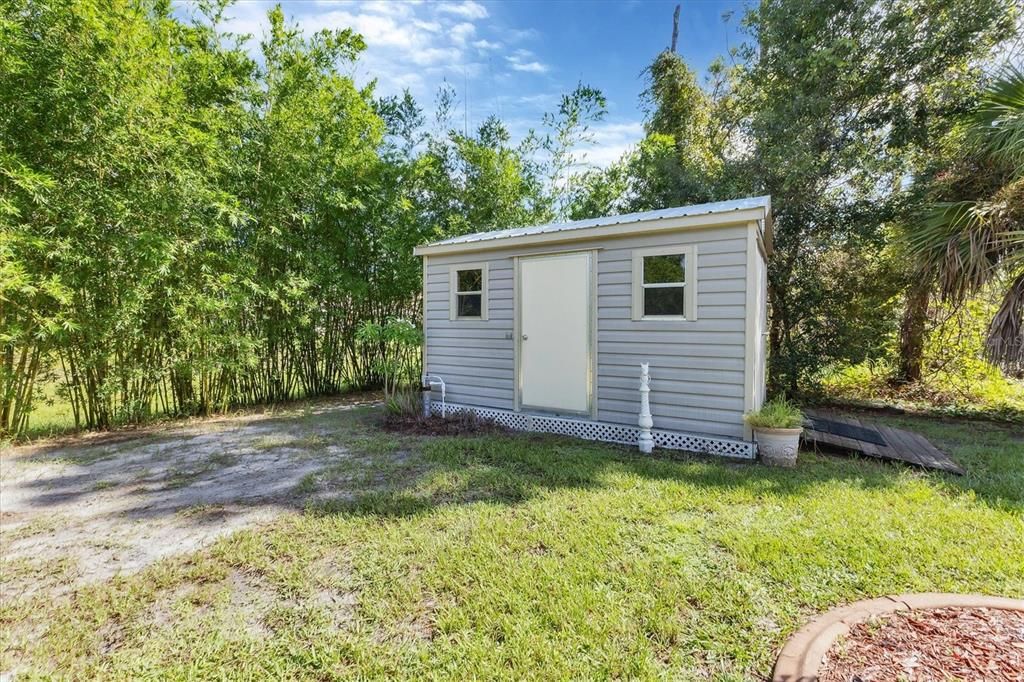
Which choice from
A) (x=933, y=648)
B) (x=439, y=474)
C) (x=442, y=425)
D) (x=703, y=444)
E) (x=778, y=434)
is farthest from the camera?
(x=442, y=425)

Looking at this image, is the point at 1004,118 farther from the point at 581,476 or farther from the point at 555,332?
the point at 581,476

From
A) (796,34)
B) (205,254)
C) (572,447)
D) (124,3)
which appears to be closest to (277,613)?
(572,447)

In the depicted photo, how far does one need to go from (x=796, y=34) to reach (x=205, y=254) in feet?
28.2

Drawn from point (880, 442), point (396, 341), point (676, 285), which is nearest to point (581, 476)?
point (676, 285)

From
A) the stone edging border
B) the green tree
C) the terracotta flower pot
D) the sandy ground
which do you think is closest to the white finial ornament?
the terracotta flower pot

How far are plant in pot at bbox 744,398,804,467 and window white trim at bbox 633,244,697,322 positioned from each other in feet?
3.42

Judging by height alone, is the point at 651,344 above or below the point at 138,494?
above

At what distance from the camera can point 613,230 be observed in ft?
15.6

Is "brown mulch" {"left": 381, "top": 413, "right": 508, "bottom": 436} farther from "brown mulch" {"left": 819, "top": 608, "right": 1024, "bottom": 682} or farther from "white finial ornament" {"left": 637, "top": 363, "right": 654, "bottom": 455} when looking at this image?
"brown mulch" {"left": 819, "top": 608, "right": 1024, "bottom": 682}

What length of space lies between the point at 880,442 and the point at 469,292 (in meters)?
4.49

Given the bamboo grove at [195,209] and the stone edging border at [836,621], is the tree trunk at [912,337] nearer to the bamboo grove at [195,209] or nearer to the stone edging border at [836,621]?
the stone edging border at [836,621]

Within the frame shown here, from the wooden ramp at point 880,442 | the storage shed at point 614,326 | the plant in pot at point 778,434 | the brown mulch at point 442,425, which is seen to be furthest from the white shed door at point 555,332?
the wooden ramp at point 880,442

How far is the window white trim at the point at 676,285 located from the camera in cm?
438

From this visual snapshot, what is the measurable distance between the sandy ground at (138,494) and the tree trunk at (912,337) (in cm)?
762
